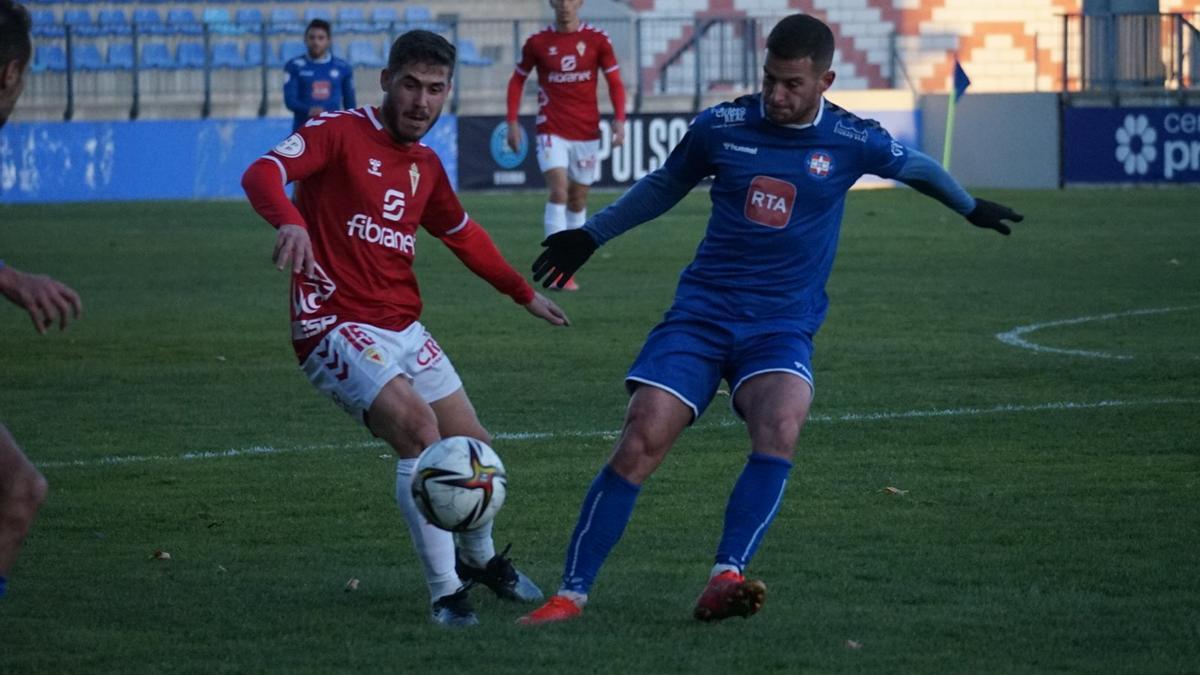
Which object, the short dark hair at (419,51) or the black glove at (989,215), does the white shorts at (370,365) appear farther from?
the black glove at (989,215)

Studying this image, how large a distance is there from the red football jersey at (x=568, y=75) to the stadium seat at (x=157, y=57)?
1434 cm

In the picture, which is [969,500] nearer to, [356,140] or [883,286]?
[356,140]

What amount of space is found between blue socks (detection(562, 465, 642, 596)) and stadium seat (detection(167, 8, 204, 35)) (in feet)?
82.3

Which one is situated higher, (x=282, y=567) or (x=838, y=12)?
(x=838, y=12)

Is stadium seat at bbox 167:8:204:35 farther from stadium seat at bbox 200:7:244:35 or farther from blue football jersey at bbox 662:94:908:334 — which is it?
blue football jersey at bbox 662:94:908:334

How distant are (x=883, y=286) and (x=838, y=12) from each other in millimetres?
23678

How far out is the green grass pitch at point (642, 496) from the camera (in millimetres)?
5215

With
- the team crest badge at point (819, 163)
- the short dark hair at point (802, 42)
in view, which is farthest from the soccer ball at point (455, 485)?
the short dark hair at point (802, 42)

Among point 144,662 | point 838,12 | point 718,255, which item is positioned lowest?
A: point 144,662

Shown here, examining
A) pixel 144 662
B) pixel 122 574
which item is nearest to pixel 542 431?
pixel 122 574

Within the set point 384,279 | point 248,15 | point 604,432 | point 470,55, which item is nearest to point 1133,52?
point 470,55

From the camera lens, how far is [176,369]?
443 inches

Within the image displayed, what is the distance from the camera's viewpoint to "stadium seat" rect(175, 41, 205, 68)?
29953 mm

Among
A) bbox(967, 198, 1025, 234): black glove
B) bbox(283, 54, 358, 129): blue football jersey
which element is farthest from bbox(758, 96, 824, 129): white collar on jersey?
bbox(283, 54, 358, 129): blue football jersey
